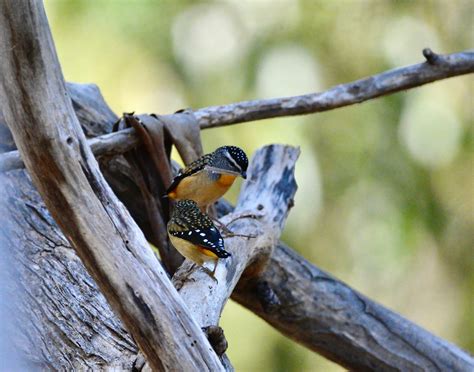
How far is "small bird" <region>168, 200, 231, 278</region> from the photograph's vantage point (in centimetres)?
431

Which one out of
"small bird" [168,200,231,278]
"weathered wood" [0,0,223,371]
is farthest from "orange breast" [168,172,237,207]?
"weathered wood" [0,0,223,371]

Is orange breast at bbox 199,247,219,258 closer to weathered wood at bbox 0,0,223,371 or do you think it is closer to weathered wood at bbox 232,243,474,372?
weathered wood at bbox 0,0,223,371

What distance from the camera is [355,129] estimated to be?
13.5 meters

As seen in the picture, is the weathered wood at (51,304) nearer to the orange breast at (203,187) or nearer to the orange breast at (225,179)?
the orange breast at (203,187)

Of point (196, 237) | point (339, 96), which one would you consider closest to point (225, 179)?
point (196, 237)

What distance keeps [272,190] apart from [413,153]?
26.2ft

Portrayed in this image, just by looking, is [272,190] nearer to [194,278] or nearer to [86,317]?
[194,278]

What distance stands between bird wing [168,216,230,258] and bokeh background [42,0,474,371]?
838 centimetres

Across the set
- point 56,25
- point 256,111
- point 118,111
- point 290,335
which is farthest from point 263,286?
point 56,25

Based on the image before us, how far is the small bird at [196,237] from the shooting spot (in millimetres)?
4314

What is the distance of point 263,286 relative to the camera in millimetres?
5977

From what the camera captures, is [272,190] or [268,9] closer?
[272,190]

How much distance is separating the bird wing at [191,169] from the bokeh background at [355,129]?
7.41 meters

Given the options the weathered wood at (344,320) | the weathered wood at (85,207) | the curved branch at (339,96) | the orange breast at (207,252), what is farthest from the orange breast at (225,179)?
the weathered wood at (85,207)
